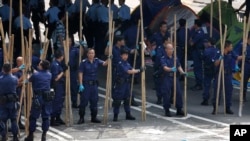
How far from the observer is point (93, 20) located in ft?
82.9

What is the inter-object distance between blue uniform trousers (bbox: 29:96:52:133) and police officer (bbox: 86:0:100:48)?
8.15 meters

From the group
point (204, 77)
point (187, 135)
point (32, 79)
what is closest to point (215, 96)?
point (204, 77)

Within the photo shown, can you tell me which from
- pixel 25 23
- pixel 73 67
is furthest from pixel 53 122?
pixel 25 23

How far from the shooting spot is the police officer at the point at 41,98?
17.3m

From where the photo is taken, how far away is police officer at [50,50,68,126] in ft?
61.6

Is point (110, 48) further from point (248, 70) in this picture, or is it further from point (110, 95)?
point (248, 70)

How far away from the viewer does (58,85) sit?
19016 millimetres

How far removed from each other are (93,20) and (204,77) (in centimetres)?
517

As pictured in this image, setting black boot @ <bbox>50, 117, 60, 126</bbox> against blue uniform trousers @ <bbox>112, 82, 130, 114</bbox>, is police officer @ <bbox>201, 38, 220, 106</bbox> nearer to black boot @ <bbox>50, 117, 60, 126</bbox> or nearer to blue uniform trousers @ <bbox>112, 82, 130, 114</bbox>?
blue uniform trousers @ <bbox>112, 82, 130, 114</bbox>

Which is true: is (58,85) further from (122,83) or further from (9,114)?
(9,114)

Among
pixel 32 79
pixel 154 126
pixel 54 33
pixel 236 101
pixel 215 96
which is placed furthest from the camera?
pixel 54 33

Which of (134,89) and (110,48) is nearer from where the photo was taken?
(110,48)

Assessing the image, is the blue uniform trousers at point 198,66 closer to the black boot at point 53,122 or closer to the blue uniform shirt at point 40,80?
the black boot at point 53,122

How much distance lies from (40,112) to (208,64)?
17.7 ft
